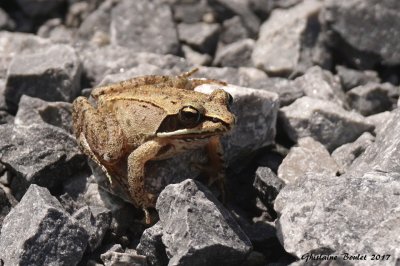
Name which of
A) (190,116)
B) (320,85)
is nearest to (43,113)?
(190,116)

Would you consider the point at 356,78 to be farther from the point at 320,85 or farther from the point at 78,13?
the point at 78,13

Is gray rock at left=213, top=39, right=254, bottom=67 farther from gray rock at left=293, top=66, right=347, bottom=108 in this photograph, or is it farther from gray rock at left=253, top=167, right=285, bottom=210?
gray rock at left=253, top=167, right=285, bottom=210

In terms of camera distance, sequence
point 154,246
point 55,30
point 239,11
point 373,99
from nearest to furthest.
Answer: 1. point 154,246
2. point 373,99
3. point 239,11
4. point 55,30

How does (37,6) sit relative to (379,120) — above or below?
above

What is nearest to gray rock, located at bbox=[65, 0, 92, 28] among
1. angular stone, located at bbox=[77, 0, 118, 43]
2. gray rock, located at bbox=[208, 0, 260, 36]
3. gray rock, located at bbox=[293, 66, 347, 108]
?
angular stone, located at bbox=[77, 0, 118, 43]

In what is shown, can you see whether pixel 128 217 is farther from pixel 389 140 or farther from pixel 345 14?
pixel 345 14

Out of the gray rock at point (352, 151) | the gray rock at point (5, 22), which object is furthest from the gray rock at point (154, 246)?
the gray rock at point (5, 22)
